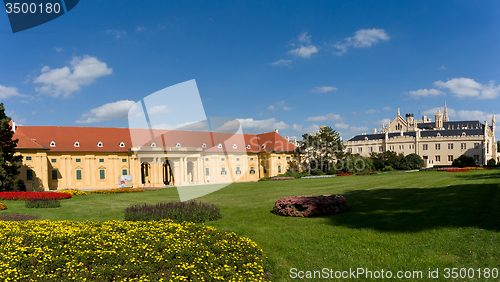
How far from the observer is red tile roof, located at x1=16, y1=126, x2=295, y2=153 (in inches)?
1933

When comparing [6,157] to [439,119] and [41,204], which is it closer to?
[41,204]

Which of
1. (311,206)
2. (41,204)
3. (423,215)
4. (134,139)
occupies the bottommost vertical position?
(41,204)

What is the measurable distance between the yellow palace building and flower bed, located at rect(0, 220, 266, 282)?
4097 cm

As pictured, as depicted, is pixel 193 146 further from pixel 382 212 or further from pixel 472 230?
pixel 472 230

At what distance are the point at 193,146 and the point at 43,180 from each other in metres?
25.8

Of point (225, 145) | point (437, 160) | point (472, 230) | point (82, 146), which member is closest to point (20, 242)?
point (472, 230)

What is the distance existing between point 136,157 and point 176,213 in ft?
135

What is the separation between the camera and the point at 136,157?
5253 centimetres

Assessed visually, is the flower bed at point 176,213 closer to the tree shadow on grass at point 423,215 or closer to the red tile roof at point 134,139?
the tree shadow on grass at point 423,215

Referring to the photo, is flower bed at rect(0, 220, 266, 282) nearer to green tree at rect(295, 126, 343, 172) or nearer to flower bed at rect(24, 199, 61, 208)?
flower bed at rect(24, 199, 61, 208)

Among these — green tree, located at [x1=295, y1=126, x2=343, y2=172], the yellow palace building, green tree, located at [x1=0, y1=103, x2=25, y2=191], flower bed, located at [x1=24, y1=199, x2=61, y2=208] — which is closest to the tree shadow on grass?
flower bed, located at [x1=24, y1=199, x2=61, y2=208]
